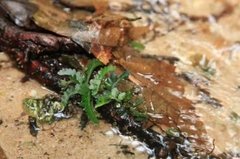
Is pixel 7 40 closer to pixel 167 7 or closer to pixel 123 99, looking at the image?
pixel 123 99

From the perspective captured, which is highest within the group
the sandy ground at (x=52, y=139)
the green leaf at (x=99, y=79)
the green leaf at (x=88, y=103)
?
the green leaf at (x=99, y=79)

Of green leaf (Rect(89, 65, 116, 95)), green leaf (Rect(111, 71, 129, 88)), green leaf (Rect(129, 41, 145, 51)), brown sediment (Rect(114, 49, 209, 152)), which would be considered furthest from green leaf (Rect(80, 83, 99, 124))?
green leaf (Rect(129, 41, 145, 51))

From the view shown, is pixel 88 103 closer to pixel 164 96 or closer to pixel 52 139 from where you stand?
pixel 52 139

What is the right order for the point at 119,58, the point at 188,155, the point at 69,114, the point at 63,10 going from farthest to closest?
the point at 63,10, the point at 119,58, the point at 69,114, the point at 188,155

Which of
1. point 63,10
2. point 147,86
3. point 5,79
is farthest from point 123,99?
point 63,10

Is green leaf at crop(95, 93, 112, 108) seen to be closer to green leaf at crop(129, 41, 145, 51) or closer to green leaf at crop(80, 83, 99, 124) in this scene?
green leaf at crop(80, 83, 99, 124)

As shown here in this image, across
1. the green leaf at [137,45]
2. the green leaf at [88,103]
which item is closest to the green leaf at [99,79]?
the green leaf at [88,103]

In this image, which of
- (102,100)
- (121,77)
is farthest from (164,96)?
(102,100)

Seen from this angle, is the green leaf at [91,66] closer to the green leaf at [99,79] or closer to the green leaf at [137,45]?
the green leaf at [99,79]
